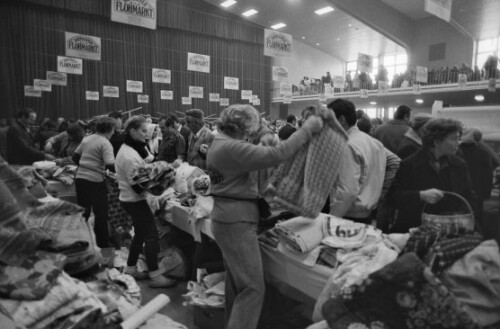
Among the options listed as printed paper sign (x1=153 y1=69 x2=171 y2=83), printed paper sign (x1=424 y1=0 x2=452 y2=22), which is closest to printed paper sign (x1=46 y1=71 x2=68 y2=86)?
printed paper sign (x1=153 y1=69 x2=171 y2=83)

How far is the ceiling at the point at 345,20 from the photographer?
16.4 metres

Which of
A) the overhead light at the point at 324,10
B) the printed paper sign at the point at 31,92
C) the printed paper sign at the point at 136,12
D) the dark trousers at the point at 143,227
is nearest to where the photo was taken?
the dark trousers at the point at 143,227

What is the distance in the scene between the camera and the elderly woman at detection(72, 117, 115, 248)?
4293 millimetres

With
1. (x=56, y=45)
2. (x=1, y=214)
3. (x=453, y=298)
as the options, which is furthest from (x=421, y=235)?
(x=56, y=45)

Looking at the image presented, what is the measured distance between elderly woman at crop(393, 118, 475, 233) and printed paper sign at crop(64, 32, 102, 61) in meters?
8.76

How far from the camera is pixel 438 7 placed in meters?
5.37

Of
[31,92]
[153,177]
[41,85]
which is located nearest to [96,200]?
[153,177]

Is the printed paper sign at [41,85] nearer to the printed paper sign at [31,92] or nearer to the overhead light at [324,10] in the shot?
the printed paper sign at [31,92]

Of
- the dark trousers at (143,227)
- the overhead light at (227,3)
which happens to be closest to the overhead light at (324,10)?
the overhead light at (227,3)

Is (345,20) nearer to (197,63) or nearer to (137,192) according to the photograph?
(197,63)

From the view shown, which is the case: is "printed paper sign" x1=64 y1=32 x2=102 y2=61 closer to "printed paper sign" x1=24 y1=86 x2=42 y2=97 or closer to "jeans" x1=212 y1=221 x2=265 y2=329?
"printed paper sign" x1=24 y1=86 x2=42 y2=97

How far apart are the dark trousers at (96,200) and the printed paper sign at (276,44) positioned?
4.52 meters

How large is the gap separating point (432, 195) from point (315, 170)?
2.25 ft

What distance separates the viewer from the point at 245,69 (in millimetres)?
22750
